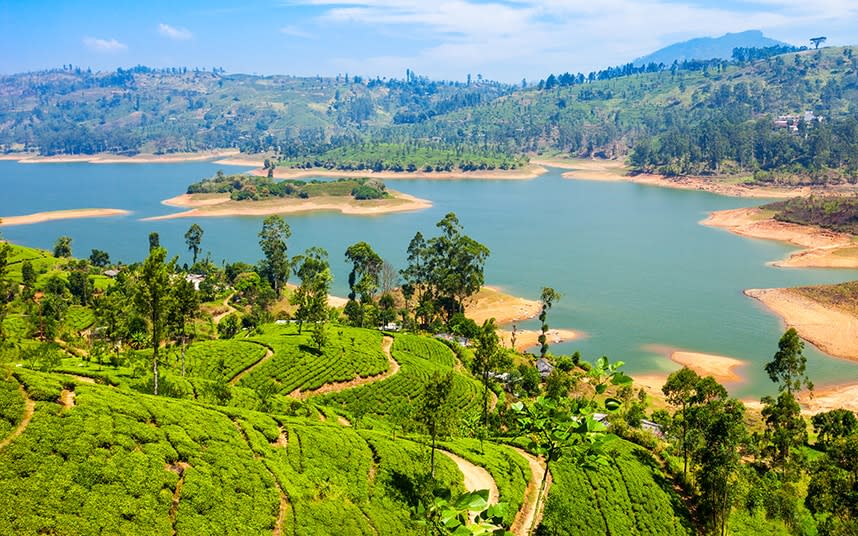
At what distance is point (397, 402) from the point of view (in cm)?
5016

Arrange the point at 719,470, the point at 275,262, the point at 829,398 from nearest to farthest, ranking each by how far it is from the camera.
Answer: the point at 719,470 → the point at 829,398 → the point at 275,262

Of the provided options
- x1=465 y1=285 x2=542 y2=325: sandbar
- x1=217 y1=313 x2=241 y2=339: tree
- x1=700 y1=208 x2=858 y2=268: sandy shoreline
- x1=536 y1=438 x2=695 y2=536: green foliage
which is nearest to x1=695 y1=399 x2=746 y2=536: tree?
x1=536 y1=438 x2=695 y2=536: green foliage

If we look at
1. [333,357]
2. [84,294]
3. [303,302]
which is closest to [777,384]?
[333,357]

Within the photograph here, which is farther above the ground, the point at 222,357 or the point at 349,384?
the point at 222,357

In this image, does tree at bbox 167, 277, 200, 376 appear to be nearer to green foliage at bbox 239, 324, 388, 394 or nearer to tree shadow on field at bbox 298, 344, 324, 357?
green foliage at bbox 239, 324, 388, 394

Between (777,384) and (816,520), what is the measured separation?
1166 inches

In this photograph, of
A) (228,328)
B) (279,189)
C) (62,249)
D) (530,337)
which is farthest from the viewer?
(279,189)

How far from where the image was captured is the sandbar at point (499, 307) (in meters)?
86.6

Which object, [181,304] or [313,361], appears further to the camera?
[313,361]

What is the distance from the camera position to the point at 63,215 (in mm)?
164625

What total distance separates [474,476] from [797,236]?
4934 inches

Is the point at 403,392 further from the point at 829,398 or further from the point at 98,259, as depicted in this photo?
the point at 98,259

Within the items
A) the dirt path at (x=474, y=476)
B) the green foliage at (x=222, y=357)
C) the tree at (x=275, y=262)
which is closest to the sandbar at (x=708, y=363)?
the dirt path at (x=474, y=476)

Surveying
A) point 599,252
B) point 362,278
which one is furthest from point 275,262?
point 599,252
